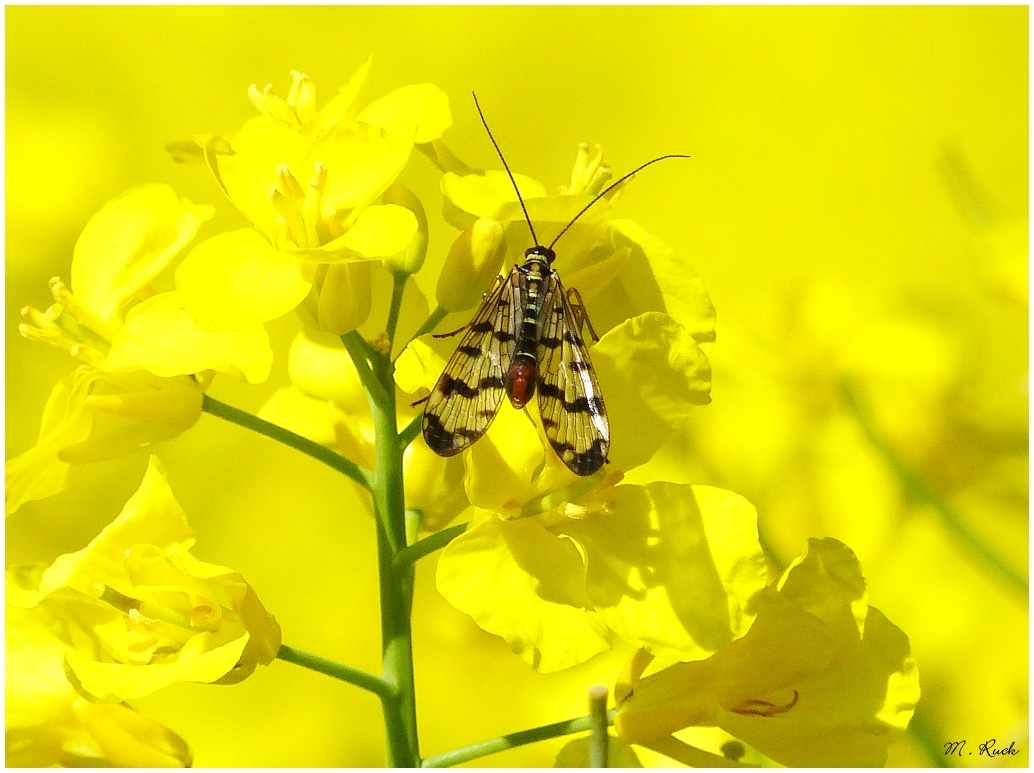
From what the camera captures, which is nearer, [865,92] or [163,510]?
[163,510]

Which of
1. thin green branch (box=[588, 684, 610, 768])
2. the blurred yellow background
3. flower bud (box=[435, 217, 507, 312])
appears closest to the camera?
thin green branch (box=[588, 684, 610, 768])

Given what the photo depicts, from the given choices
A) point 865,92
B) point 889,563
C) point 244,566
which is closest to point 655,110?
point 865,92

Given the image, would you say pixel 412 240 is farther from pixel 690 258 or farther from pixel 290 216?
pixel 690 258

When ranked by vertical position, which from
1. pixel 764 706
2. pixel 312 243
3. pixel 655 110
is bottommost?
pixel 764 706

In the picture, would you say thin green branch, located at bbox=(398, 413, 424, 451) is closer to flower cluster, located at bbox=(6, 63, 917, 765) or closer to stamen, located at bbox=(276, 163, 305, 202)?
flower cluster, located at bbox=(6, 63, 917, 765)

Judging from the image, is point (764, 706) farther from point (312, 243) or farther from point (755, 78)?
point (755, 78)

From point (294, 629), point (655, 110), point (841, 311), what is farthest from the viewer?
point (655, 110)

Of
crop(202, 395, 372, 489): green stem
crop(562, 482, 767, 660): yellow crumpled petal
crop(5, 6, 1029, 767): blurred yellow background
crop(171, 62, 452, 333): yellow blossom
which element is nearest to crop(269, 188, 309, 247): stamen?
crop(171, 62, 452, 333): yellow blossom
